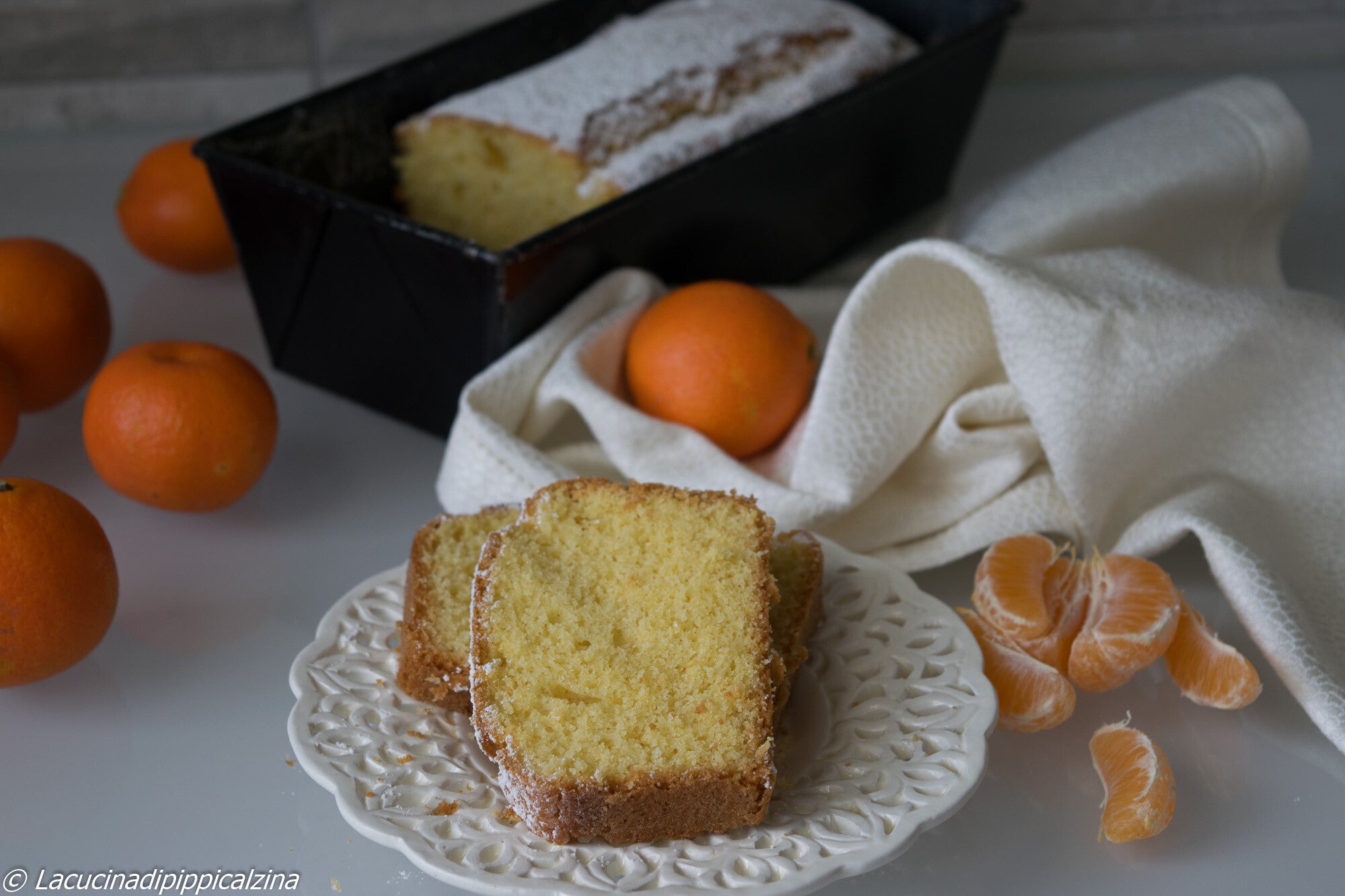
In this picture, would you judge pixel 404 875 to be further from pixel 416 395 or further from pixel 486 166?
pixel 486 166

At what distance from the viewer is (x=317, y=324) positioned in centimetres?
144

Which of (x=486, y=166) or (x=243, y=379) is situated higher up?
(x=486, y=166)

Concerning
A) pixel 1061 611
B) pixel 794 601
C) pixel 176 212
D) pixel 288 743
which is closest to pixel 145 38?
pixel 176 212

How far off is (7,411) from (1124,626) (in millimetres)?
1061

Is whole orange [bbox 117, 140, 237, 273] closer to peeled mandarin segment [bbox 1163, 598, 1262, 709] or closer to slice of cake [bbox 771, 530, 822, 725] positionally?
slice of cake [bbox 771, 530, 822, 725]

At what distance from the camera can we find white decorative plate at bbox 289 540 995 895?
2.79ft

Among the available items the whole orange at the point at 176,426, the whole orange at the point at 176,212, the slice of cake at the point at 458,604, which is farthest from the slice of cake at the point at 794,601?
the whole orange at the point at 176,212

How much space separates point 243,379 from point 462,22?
114cm

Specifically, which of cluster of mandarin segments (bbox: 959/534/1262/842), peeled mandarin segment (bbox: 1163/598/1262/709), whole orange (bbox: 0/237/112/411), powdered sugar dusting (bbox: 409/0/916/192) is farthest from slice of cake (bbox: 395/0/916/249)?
peeled mandarin segment (bbox: 1163/598/1262/709)

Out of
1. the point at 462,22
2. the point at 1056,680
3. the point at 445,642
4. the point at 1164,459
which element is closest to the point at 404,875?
the point at 445,642

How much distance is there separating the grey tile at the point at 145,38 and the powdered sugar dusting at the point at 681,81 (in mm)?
608

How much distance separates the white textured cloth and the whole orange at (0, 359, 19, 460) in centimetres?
43

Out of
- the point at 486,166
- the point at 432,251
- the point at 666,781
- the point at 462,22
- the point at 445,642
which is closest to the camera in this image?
the point at 666,781

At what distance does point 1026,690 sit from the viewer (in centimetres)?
104
